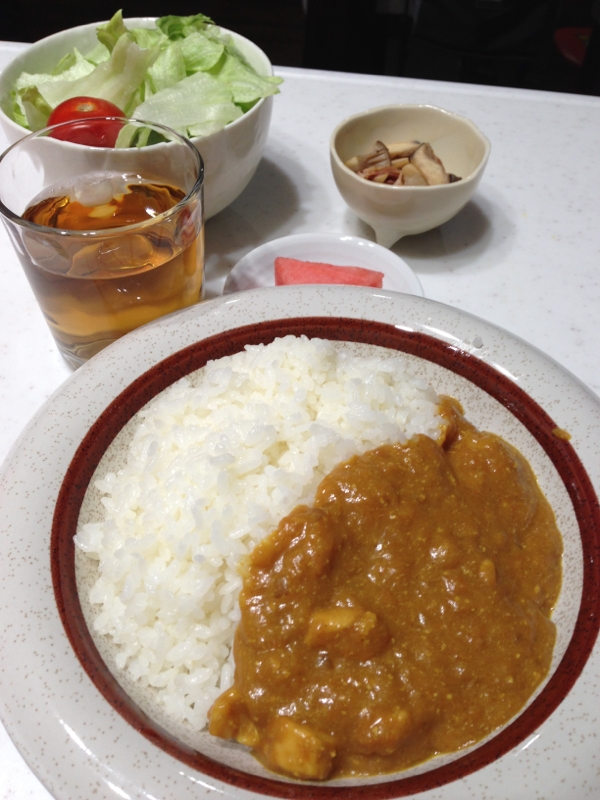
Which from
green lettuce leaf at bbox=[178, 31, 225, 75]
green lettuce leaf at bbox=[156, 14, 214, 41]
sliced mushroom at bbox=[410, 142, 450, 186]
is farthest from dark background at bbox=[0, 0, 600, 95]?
sliced mushroom at bbox=[410, 142, 450, 186]

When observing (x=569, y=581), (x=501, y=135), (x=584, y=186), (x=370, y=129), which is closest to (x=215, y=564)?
(x=569, y=581)

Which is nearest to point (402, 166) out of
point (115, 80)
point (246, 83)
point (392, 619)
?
point (246, 83)

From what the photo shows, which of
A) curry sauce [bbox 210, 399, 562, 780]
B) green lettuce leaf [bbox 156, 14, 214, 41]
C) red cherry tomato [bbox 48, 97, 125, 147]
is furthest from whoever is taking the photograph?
green lettuce leaf [bbox 156, 14, 214, 41]

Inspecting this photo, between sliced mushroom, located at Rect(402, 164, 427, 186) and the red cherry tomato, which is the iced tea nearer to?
the red cherry tomato

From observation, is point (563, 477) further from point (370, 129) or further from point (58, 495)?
point (370, 129)

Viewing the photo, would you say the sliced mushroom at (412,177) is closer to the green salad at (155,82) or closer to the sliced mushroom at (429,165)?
the sliced mushroom at (429,165)

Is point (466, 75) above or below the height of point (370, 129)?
below
